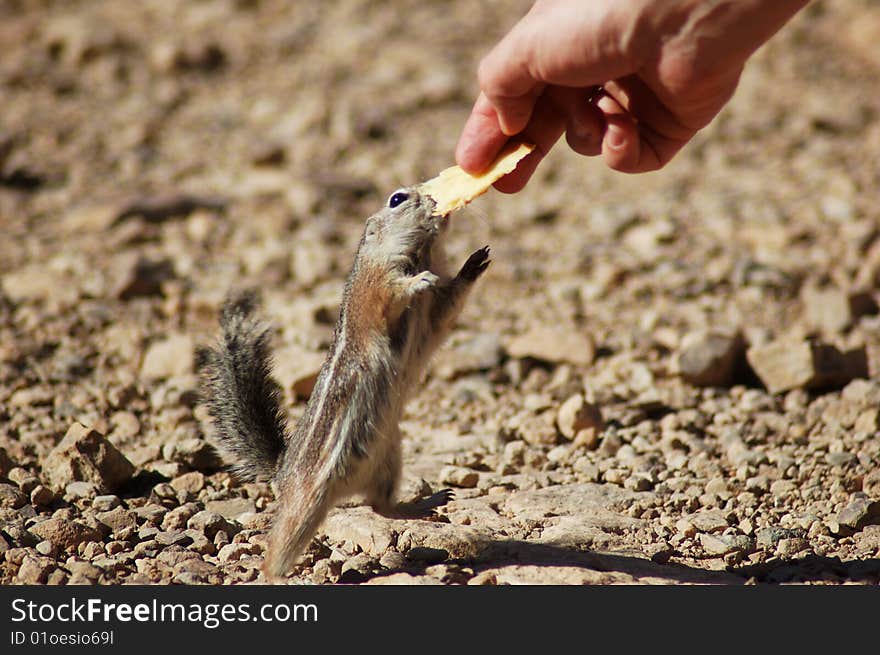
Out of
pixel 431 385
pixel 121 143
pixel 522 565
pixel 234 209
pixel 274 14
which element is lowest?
pixel 522 565

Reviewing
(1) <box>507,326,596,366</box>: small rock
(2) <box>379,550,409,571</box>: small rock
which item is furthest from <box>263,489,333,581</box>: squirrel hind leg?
(1) <box>507,326,596,366</box>: small rock

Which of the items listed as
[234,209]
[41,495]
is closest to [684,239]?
[234,209]

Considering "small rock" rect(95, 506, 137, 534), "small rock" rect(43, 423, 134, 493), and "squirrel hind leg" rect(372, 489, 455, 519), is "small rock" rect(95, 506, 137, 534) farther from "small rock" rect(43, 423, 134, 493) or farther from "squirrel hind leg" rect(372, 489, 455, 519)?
"squirrel hind leg" rect(372, 489, 455, 519)

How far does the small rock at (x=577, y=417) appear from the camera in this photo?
4.70 meters

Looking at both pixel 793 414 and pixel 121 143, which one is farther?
pixel 121 143

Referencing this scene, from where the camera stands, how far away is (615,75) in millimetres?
3641

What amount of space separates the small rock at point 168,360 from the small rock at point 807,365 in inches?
115

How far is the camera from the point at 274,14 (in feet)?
33.7

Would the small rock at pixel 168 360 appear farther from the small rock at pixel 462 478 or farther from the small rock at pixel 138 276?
the small rock at pixel 462 478

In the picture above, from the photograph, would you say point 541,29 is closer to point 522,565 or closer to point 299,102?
point 522,565

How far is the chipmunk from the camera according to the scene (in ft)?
12.3

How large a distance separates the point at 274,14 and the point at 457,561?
790cm

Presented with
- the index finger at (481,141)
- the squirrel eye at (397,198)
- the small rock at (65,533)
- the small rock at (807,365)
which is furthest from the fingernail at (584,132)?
the small rock at (65,533)

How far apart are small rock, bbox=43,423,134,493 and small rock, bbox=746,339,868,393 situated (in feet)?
9.86
